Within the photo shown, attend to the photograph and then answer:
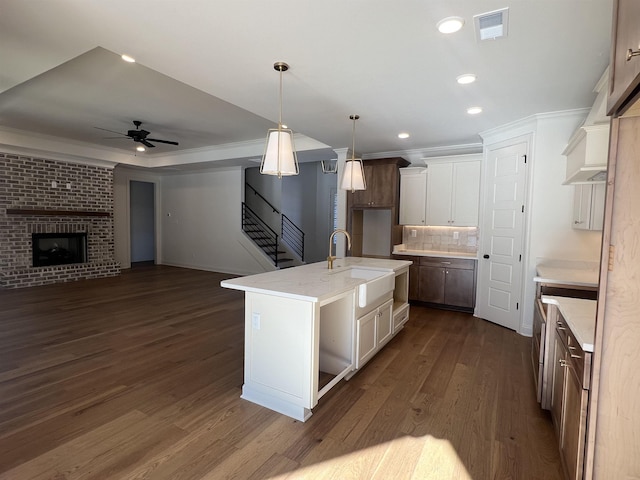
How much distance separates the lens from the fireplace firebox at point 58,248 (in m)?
6.95

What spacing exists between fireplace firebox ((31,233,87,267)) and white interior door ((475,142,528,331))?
26.6 ft

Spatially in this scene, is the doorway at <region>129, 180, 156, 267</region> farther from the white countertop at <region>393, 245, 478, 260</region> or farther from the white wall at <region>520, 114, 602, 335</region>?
the white wall at <region>520, 114, 602, 335</region>

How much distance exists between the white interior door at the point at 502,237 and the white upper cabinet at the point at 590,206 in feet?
2.60

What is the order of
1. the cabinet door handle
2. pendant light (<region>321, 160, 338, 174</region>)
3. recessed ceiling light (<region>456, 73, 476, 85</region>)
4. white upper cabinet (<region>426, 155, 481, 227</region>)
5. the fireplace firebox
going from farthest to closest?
pendant light (<region>321, 160, 338, 174</region>)
the fireplace firebox
white upper cabinet (<region>426, 155, 481, 227</region>)
recessed ceiling light (<region>456, 73, 476, 85</region>)
the cabinet door handle

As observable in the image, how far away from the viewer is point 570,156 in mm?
3225

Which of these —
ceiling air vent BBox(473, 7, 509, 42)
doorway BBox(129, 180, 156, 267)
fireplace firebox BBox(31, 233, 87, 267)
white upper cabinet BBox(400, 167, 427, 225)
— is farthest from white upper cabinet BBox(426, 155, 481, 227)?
doorway BBox(129, 180, 156, 267)

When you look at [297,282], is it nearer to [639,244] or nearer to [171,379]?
[171,379]

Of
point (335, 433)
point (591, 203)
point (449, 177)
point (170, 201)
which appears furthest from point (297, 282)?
point (170, 201)

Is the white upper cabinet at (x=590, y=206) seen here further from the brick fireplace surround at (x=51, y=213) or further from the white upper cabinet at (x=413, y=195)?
the brick fireplace surround at (x=51, y=213)

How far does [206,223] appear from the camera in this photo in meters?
8.71

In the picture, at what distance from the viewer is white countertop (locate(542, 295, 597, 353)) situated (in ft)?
4.80

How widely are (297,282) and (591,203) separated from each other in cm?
276

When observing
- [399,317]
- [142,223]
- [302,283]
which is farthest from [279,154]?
[142,223]

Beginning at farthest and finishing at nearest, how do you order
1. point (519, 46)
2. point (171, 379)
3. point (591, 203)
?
1. point (591, 203)
2. point (171, 379)
3. point (519, 46)
